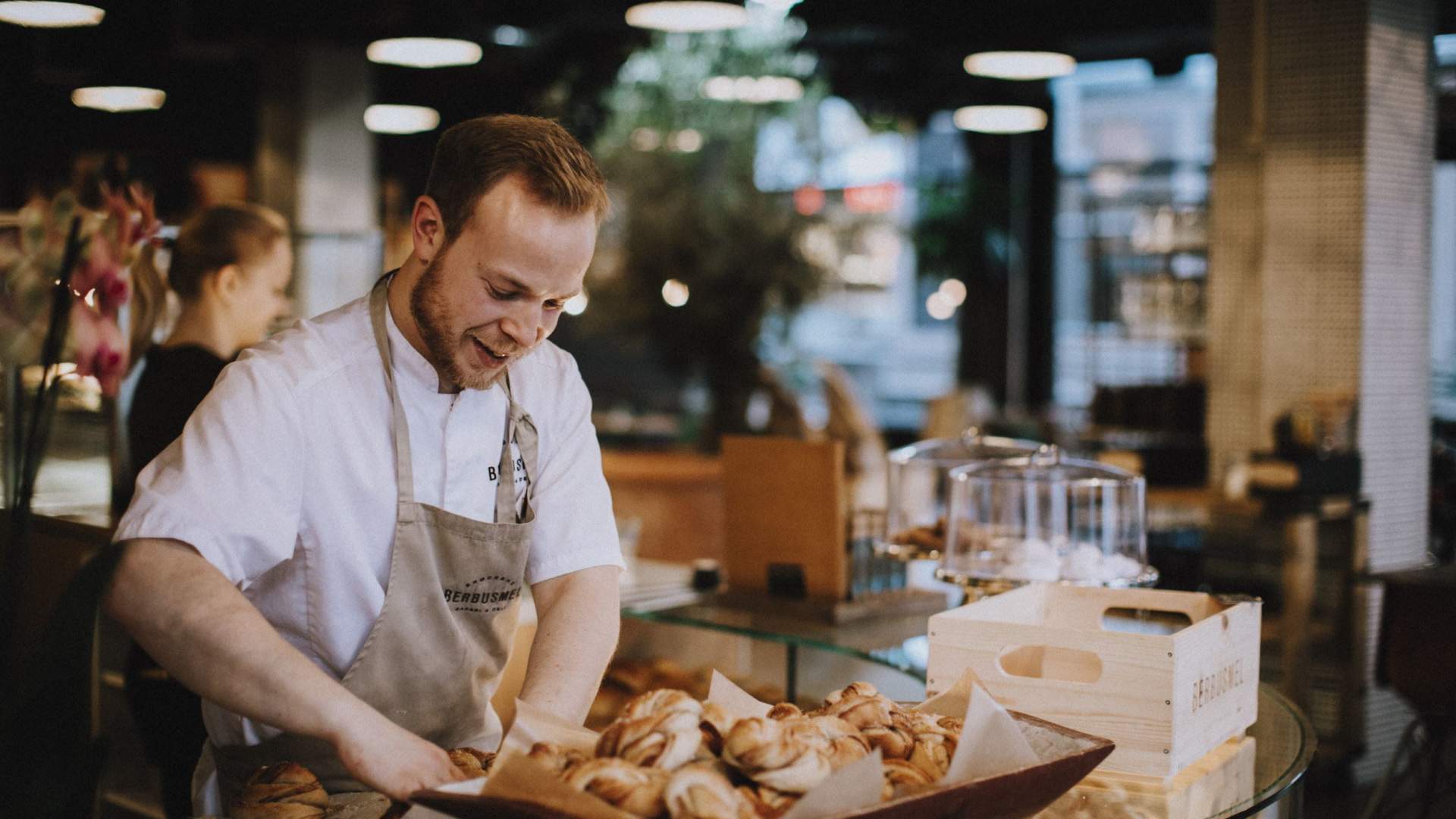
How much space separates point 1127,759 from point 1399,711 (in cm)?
425

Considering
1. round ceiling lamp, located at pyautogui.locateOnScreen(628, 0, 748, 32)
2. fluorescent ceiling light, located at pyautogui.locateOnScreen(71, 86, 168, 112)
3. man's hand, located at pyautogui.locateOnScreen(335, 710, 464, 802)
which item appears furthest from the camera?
fluorescent ceiling light, located at pyautogui.locateOnScreen(71, 86, 168, 112)

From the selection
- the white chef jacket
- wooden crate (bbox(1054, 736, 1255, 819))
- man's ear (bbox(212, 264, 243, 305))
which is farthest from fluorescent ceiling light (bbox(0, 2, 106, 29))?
wooden crate (bbox(1054, 736, 1255, 819))

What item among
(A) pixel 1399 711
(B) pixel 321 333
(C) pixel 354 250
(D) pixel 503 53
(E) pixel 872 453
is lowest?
(A) pixel 1399 711

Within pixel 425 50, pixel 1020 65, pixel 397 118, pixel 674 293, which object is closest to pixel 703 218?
pixel 674 293

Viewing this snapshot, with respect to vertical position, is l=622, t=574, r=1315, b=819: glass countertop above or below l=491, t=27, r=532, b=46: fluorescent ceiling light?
below

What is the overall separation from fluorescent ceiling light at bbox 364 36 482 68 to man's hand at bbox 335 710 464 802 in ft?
17.1

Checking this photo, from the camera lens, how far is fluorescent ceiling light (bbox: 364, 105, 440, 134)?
8.45 meters

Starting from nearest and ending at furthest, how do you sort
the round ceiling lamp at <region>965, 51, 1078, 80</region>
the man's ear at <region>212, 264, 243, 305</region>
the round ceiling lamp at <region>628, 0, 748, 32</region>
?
the man's ear at <region>212, 264, 243, 305</region>
the round ceiling lamp at <region>628, 0, 748, 32</region>
the round ceiling lamp at <region>965, 51, 1078, 80</region>

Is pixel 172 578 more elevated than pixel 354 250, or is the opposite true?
pixel 354 250

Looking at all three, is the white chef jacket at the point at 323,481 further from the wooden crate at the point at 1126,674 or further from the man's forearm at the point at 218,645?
the wooden crate at the point at 1126,674

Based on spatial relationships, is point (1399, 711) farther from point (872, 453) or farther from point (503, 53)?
point (503, 53)

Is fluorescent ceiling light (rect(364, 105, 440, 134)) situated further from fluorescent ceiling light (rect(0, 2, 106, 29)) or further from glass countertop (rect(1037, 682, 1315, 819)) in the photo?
glass countertop (rect(1037, 682, 1315, 819))

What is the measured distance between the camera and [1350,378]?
17.4 ft

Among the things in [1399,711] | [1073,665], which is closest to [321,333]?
[1073,665]
